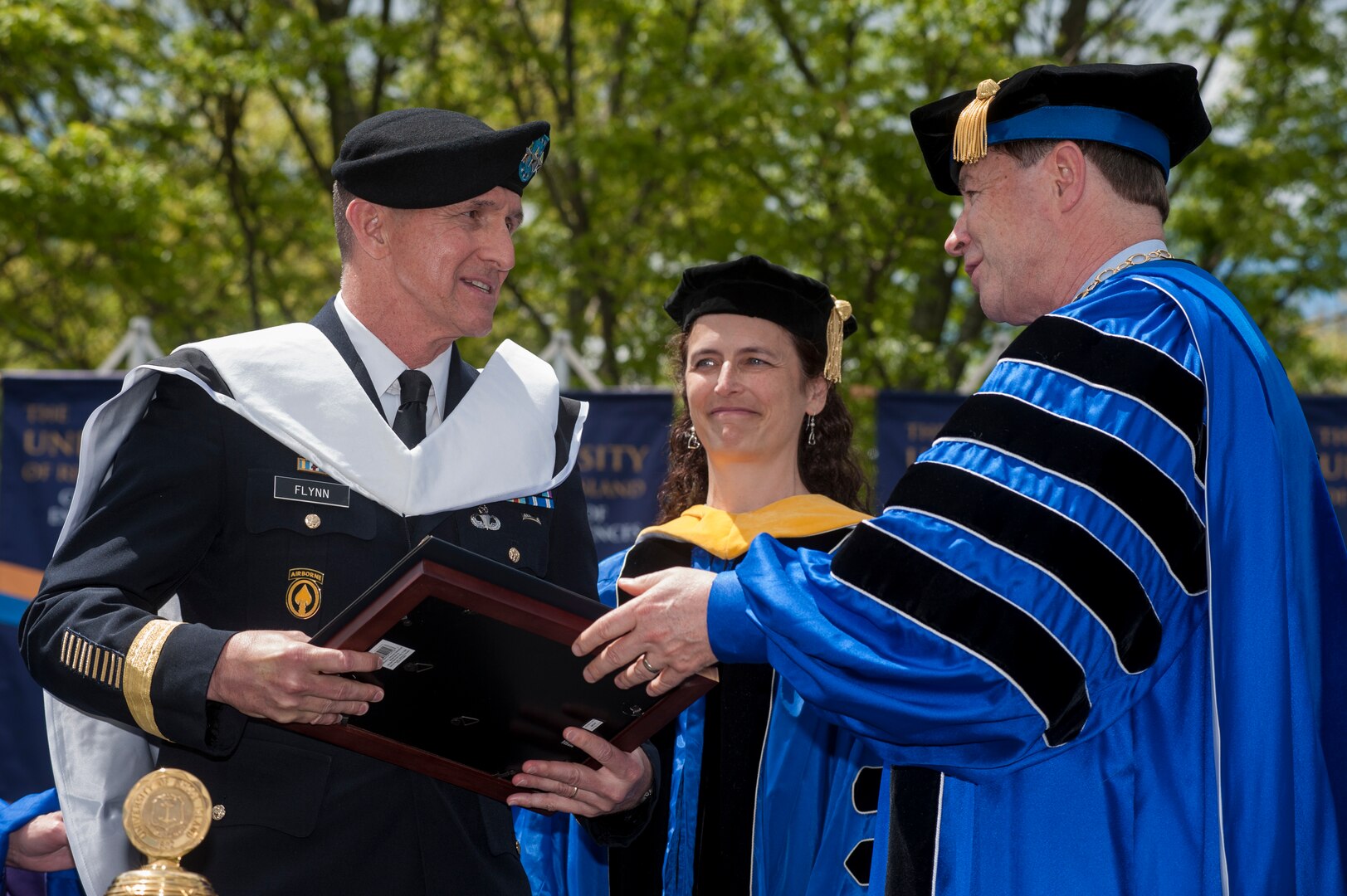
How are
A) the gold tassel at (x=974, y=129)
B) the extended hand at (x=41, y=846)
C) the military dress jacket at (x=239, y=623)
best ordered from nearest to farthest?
the military dress jacket at (x=239, y=623), the gold tassel at (x=974, y=129), the extended hand at (x=41, y=846)

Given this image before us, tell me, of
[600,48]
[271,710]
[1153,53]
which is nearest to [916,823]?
[271,710]

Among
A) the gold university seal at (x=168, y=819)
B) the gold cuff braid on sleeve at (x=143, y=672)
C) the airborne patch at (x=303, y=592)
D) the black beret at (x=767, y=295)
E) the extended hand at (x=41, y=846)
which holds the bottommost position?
the extended hand at (x=41, y=846)

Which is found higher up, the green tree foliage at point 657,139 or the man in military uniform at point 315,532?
the green tree foliage at point 657,139

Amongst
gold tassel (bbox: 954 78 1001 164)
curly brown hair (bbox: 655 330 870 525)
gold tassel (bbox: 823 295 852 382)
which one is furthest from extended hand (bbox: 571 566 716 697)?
curly brown hair (bbox: 655 330 870 525)

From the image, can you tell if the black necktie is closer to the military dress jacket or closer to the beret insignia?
the military dress jacket

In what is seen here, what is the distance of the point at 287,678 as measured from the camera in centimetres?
222

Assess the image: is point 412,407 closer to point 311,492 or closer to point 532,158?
point 311,492

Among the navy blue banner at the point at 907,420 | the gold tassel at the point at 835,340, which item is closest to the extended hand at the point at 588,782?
the gold tassel at the point at 835,340

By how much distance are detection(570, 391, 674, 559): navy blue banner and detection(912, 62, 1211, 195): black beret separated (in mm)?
4382

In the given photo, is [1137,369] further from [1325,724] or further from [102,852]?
[102,852]

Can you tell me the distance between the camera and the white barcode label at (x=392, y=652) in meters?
2.29

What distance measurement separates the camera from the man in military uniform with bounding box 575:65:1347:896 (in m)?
2.30

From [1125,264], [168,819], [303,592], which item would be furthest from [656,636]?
[1125,264]

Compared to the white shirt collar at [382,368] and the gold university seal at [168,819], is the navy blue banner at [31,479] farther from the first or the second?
the gold university seal at [168,819]
